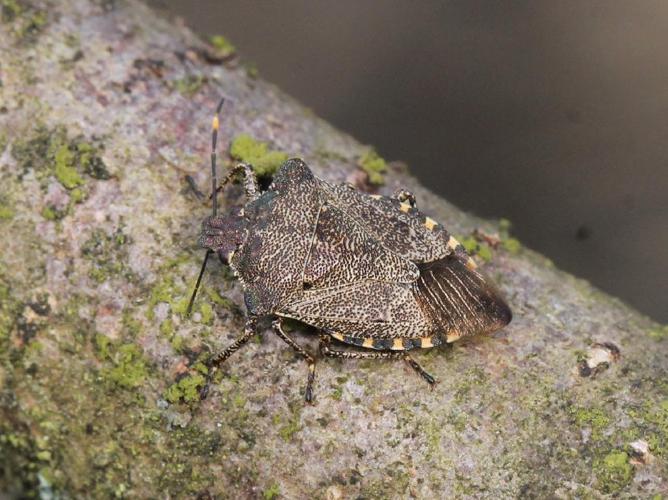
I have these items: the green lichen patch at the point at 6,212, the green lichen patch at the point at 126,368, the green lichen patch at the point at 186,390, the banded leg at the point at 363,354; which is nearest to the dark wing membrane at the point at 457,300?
the banded leg at the point at 363,354

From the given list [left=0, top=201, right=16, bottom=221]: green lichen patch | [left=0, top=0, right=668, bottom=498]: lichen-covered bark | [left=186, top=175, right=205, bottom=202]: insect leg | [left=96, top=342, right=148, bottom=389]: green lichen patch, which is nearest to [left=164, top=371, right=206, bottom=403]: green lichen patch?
[left=0, top=0, right=668, bottom=498]: lichen-covered bark

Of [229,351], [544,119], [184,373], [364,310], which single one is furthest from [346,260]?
[544,119]

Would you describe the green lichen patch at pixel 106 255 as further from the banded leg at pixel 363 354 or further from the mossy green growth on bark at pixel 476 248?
the mossy green growth on bark at pixel 476 248

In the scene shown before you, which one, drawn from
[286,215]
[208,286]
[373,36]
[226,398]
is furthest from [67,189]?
[373,36]

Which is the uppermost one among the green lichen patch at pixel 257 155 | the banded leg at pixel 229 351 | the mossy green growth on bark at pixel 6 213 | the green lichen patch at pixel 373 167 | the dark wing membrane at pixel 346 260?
the green lichen patch at pixel 373 167

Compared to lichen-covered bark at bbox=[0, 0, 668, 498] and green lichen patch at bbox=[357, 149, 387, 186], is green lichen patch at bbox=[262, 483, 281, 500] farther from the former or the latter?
green lichen patch at bbox=[357, 149, 387, 186]

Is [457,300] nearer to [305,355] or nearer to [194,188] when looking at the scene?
[305,355]

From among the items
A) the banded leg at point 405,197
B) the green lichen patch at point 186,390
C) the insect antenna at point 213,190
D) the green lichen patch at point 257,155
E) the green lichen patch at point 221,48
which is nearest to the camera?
the green lichen patch at point 186,390
